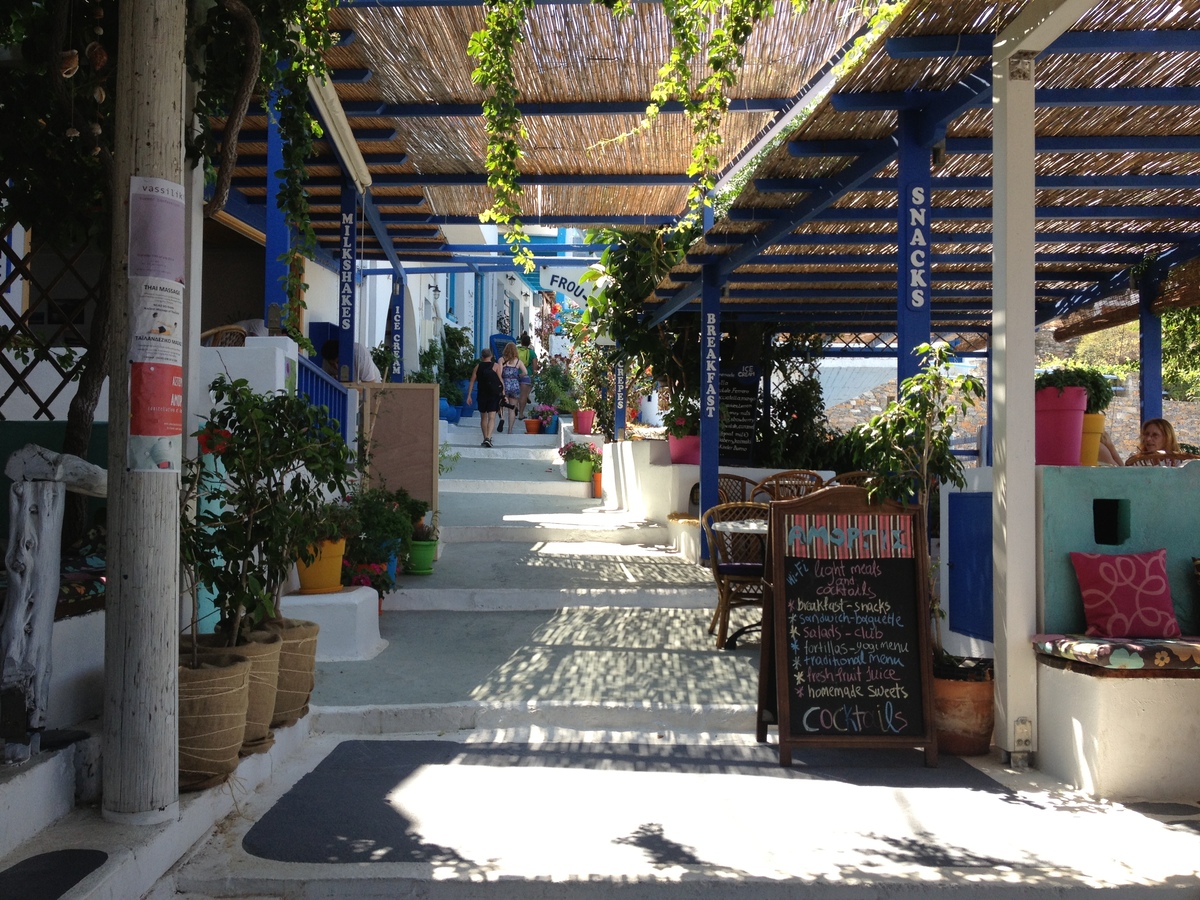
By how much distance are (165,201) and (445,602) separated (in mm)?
4696

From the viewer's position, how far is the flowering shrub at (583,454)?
14547 millimetres

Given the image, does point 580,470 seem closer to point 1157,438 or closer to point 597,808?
point 1157,438

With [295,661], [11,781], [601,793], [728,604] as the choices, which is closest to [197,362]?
[295,661]

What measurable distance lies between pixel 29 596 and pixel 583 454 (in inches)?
449

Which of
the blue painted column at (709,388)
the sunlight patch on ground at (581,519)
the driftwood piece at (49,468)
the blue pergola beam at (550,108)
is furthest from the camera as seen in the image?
the sunlight patch on ground at (581,519)

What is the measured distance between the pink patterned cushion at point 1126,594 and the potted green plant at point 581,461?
33.8 feet

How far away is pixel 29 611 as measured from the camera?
10.9 ft

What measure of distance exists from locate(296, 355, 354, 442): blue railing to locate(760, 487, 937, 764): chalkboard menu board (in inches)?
116

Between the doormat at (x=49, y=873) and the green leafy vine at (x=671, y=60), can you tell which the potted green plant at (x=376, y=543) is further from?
the doormat at (x=49, y=873)

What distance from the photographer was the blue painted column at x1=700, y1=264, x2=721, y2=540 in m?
9.18

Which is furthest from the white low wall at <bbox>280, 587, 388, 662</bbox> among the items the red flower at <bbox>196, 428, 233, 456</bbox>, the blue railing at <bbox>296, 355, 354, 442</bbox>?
the red flower at <bbox>196, 428, 233, 456</bbox>

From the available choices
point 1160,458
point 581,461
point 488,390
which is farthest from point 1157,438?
point 488,390

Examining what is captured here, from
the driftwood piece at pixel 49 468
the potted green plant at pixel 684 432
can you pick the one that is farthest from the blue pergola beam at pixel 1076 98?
the potted green plant at pixel 684 432

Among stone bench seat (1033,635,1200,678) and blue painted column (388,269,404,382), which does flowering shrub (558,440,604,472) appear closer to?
blue painted column (388,269,404,382)
